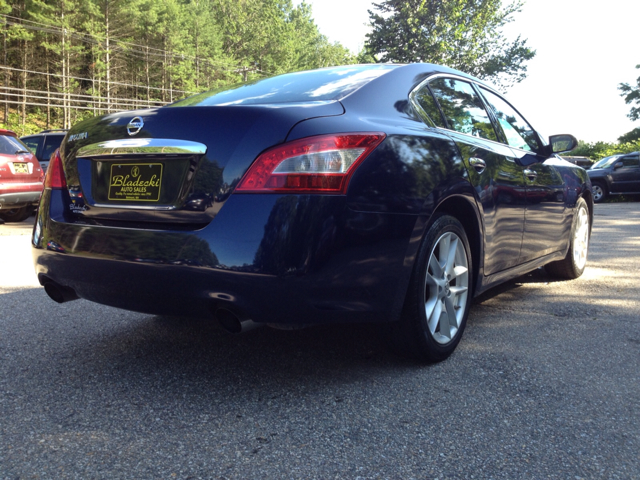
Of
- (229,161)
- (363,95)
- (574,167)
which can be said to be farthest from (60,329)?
(574,167)

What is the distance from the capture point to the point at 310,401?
2508 millimetres

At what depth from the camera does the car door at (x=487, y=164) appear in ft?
10.5

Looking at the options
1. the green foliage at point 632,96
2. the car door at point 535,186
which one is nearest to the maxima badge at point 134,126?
the car door at point 535,186

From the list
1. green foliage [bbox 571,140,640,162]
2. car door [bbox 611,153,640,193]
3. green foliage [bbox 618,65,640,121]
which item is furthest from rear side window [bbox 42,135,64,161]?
green foliage [bbox 618,65,640,121]

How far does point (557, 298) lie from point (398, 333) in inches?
87.8

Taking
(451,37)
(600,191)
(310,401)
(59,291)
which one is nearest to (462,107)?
(310,401)

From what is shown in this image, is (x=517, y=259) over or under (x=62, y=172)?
under

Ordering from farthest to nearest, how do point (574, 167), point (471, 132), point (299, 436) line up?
1. point (574, 167)
2. point (471, 132)
3. point (299, 436)

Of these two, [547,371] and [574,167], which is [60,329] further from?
[574,167]

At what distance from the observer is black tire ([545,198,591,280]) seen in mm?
5012

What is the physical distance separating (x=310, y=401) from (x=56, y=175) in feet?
5.19

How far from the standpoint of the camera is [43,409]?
2.38 metres

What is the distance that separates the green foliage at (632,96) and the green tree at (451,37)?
11.6 metres

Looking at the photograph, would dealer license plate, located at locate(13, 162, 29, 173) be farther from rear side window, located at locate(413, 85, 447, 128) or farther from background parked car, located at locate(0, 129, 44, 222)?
rear side window, located at locate(413, 85, 447, 128)
